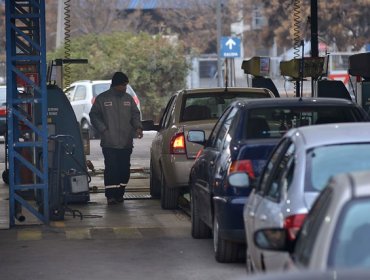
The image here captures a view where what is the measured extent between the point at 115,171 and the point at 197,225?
153 inches

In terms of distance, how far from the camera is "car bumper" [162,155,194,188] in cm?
1316

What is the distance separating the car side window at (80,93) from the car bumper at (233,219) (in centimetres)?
2264

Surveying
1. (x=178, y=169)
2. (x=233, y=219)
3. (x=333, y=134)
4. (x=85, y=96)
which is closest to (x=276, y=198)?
(x=333, y=134)

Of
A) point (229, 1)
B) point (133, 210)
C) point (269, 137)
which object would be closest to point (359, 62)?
point (133, 210)

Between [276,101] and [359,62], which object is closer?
[276,101]

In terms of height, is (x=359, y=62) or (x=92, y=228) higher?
(x=359, y=62)

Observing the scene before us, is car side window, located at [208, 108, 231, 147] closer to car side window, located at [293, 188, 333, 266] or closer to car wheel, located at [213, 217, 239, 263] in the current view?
car wheel, located at [213, 217, 239, 263]

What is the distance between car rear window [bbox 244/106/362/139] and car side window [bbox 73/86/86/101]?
2168 cm

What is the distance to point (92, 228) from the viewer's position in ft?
41.1

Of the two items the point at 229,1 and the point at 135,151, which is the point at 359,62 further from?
the point at 229,1

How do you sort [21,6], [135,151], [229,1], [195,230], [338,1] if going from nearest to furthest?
[195,230], [21,6], [135,151], [338,1], [229,1]

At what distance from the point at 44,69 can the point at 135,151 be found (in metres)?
13.7

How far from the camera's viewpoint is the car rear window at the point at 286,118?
9969mm

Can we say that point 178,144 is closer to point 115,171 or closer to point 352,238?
point 115,171
